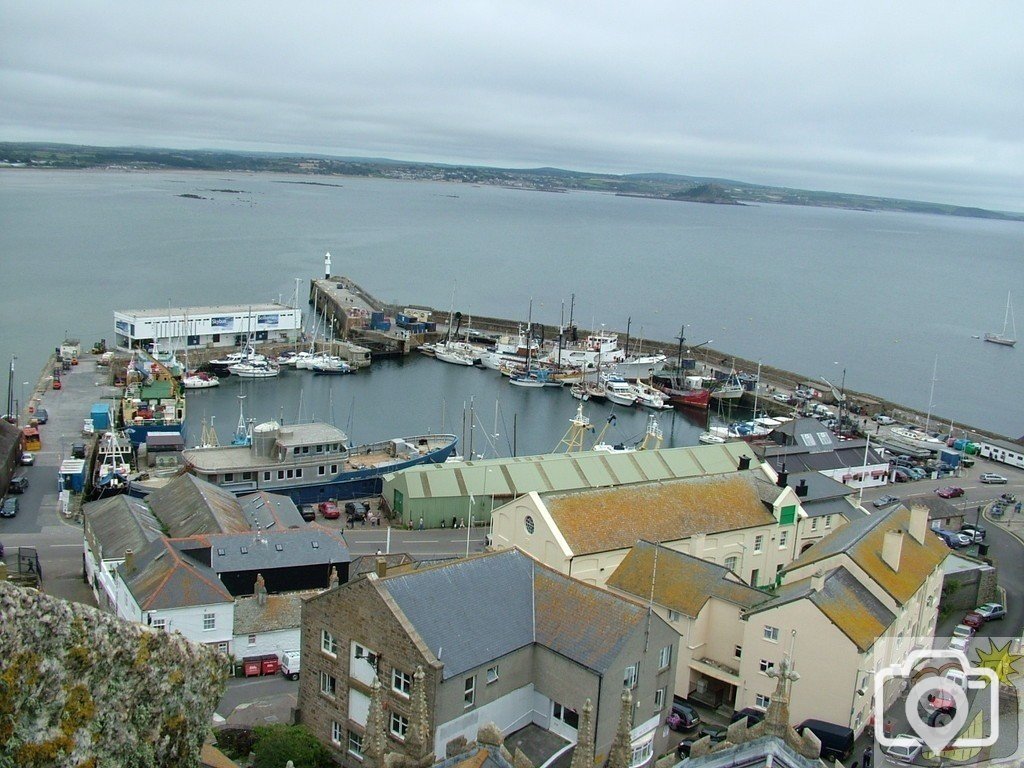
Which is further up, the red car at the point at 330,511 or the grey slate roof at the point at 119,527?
the grey slate roof at the point at 119,527

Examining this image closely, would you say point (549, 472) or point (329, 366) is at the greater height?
point (549, 472)

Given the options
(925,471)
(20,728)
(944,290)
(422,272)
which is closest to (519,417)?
(925,471)

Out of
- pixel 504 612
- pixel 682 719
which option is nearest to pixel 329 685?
pixel 504 612

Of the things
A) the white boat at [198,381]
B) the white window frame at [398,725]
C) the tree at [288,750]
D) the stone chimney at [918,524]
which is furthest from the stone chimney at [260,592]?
the white boat at [198,381]

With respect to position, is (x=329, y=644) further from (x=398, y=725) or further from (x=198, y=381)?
(x=198, y=381)

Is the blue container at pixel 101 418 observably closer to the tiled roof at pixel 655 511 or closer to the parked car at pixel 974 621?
the tiled roof at pixel 655 511
